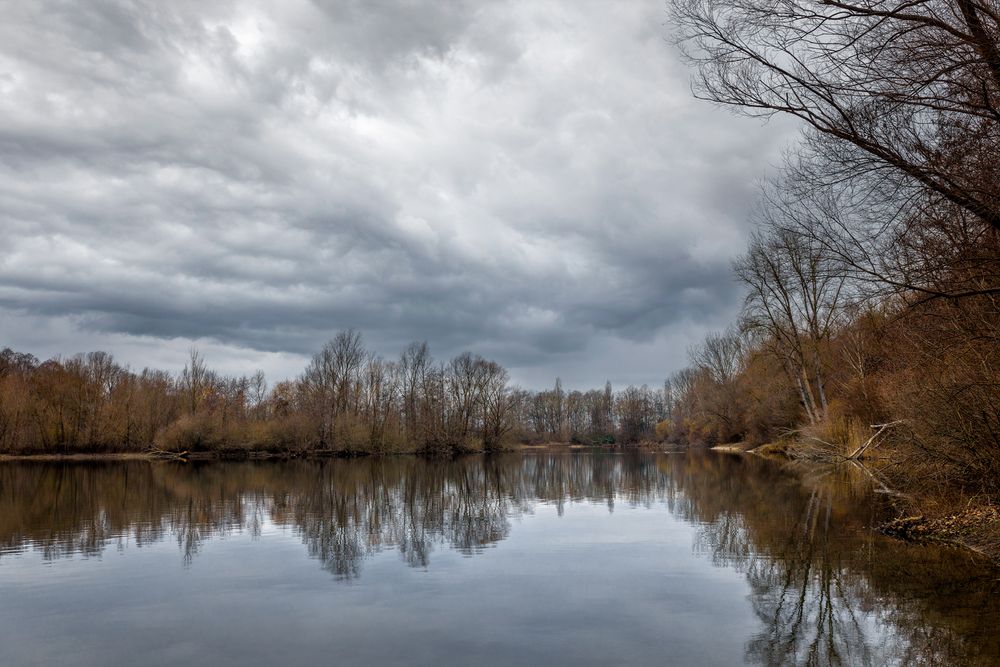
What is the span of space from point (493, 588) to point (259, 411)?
8253 cm

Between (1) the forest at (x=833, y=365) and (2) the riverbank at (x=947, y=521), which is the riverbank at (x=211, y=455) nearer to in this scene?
(1) the forest at (x=833, y=365)

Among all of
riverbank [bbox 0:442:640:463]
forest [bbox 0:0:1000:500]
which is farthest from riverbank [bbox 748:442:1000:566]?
riverbank [bbox 0:442:640:463]

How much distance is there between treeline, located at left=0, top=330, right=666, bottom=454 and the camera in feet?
221

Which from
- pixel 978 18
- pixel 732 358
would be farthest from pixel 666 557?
pixel 732 358

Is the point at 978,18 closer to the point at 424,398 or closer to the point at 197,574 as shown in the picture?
the point at 197,574

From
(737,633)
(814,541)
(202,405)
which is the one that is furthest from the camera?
(202,405)

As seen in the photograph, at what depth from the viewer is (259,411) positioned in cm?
8625

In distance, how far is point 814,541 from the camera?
12820 millimetres

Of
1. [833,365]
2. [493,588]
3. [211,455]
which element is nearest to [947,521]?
[493,588]

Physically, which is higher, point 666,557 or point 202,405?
point 202,405

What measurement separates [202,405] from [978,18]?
81.2m

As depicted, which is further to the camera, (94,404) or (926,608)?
(94,404)

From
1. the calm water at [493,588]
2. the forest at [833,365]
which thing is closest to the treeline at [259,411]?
the forest at [833,365]

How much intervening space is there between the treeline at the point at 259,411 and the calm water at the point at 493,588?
5171cm
